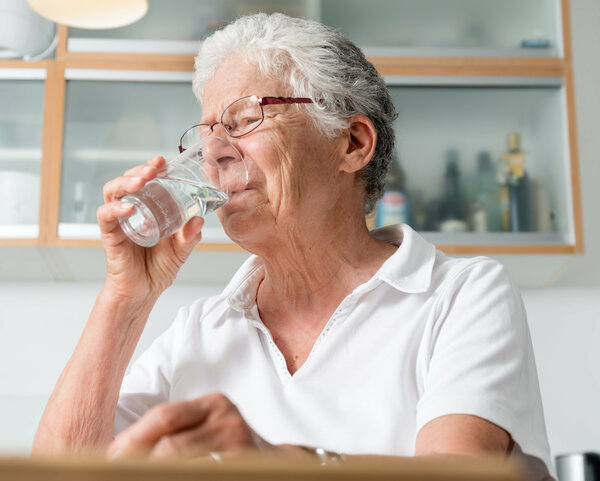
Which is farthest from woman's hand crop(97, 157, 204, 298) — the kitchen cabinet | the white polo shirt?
the kitchen cabinet

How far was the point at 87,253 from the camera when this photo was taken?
199 cm

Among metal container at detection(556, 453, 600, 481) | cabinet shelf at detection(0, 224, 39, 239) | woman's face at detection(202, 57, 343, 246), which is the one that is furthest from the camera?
cabinet shelf at detection(0, 224, 39, 239)

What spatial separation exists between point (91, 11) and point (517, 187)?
4.04 ft

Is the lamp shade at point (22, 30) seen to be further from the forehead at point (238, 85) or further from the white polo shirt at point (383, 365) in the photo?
the white polo shirt at point (383, 365)

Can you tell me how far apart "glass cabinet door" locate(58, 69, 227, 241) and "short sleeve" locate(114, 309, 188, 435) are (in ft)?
2.54

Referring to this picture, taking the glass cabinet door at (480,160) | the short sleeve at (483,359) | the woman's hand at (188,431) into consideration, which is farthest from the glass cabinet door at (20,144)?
the woman's hand at (188,431)

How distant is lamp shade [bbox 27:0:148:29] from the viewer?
1485 millimetres

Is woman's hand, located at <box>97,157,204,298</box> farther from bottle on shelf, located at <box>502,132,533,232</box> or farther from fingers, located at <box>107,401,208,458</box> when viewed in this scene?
bottle on shelf, located at <box>502,132,533,232</box>

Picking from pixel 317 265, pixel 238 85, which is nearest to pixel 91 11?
pixel 238 85

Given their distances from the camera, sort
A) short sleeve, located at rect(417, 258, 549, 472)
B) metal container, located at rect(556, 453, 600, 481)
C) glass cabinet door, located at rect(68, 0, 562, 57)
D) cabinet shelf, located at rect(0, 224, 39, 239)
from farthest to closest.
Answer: glass cabinet door, located at rect(68, 0, 562, 57) → cabinet shelf, located at rect(0, 224, 39, 239) → metal container, located at rect(556, 453, 600, 481) → short sleeve, located at rect(417, 258, 549, 472)

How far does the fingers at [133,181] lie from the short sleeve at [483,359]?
0.44m

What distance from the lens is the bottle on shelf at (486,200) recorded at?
2.04 meters

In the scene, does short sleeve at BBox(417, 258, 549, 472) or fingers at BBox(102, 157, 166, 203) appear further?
fingers at BBox(102, 157, 166, 203)

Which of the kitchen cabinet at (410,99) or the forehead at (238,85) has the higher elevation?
the kitchen cabinet at (410,99)
